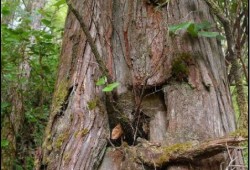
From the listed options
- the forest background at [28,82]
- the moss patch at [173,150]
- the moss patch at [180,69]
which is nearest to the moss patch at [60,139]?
the forest background at [28,82]

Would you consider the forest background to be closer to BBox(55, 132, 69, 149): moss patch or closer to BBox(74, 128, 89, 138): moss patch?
BBox(55, 132, 69, 149): moss patch

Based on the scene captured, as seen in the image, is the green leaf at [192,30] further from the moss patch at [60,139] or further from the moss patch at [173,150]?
the moss patch at [60,139]

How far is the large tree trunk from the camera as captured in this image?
224 cm

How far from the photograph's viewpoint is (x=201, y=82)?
8.12 feet

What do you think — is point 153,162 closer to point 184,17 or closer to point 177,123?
point 177,123

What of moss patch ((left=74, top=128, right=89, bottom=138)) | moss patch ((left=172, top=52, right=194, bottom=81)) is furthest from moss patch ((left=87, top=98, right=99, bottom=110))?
moss patch ((left=172, top=52, right=194, bottom=81))

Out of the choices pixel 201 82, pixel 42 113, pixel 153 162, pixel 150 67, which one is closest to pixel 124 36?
pixel 150 67

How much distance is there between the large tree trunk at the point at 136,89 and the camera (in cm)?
224

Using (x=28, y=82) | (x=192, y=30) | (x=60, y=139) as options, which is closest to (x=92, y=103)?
(x=60, y=139)

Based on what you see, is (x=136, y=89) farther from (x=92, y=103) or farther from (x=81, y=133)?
(x=81, y=133)

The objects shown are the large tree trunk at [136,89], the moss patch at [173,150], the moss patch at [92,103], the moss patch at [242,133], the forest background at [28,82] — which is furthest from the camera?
the forest background at [28,82]

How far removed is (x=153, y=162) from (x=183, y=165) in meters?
0.20

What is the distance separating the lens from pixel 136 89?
2.49 m

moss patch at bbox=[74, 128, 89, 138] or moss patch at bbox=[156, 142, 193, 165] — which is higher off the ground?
moss patch at bbox=[74, 128, 89, 138]
